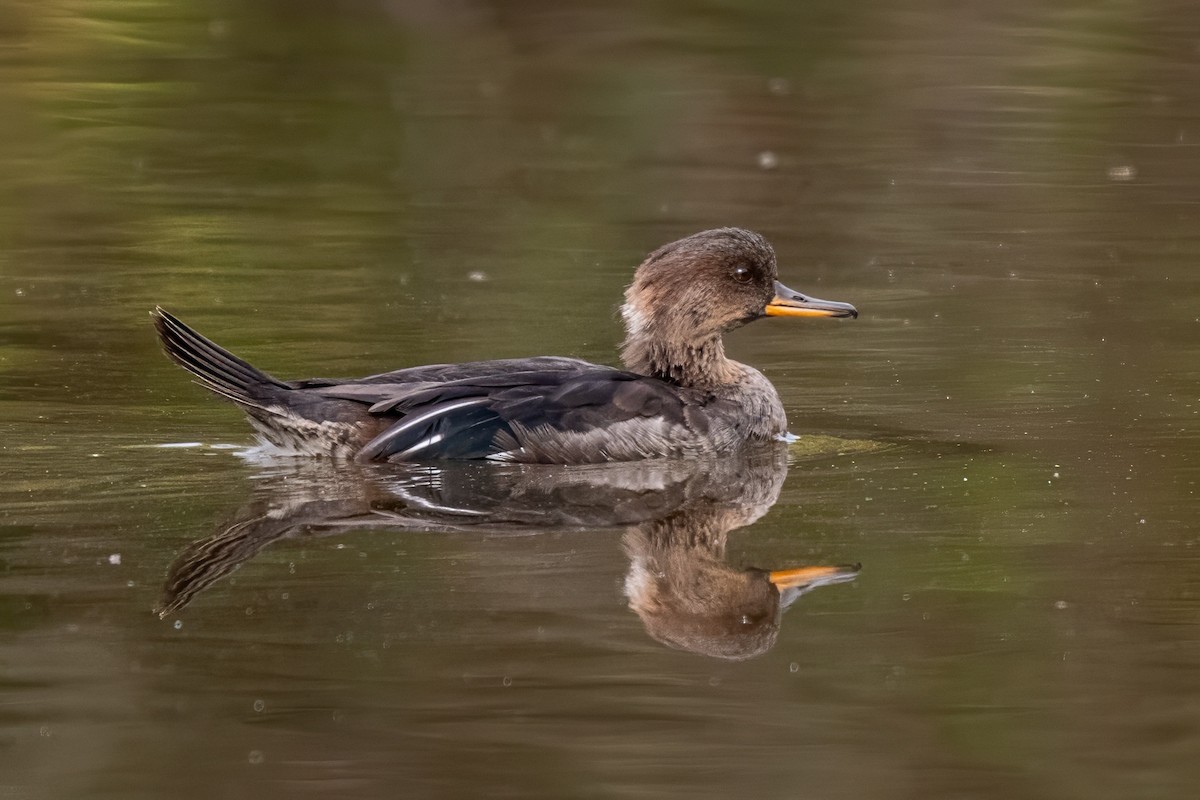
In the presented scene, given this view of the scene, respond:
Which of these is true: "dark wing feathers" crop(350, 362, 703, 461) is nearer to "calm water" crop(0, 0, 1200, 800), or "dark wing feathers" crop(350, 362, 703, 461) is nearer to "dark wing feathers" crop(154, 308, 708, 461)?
"dark wing feathers" crop(154, 308, 708, 461)

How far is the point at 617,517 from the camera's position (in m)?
7.34

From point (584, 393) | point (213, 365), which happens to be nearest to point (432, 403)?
point (584, 393)

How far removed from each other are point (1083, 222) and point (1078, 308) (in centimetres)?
249

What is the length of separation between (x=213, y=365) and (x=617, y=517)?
6.15 ft

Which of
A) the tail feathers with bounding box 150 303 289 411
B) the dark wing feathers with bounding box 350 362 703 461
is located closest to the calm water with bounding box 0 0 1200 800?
the dark wing feathers with bounding box 350 362 703 461

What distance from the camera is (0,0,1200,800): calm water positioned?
5160 millimetres

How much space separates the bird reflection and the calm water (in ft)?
0.10

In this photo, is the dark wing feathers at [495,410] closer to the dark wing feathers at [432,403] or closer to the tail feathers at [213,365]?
the dark wing feathers at [432,403]

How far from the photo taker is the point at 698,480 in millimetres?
8078

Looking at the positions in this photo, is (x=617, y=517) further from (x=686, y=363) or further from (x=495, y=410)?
(x=686, y=363)

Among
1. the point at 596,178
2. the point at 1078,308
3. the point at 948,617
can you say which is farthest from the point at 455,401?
the point at 596,178

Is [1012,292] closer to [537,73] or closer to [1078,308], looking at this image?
[1078,308]

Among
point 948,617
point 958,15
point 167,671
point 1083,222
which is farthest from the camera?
point 958,15

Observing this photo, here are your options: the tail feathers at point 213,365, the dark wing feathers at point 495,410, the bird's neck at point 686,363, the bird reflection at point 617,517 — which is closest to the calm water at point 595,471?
the bird reflection at point 617,517
